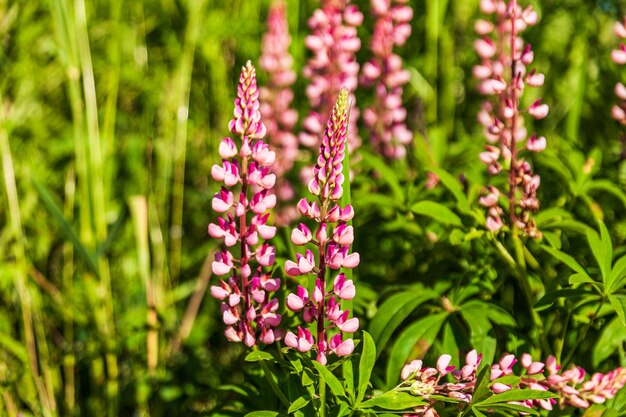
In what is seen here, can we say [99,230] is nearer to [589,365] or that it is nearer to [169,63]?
[169,63]

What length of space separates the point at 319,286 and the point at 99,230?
122 cm

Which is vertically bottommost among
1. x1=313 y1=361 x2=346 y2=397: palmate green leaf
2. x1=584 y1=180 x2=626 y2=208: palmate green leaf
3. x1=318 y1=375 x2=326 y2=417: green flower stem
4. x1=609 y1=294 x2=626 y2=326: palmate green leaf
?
x1=318 y1=375 x2=326 y2=417: green flower stem

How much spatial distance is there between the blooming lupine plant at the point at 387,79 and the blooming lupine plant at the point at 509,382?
1137 millimetres

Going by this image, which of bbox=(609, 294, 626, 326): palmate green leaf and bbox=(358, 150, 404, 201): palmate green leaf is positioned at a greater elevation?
bbox=(358, 150, 404, 201): palmate green leaf

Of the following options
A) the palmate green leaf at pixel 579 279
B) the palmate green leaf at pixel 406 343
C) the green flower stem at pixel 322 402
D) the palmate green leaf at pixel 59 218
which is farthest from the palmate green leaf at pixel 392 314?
the palmate green leaf at pixel 59 218

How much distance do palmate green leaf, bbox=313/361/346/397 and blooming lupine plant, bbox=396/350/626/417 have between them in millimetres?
112

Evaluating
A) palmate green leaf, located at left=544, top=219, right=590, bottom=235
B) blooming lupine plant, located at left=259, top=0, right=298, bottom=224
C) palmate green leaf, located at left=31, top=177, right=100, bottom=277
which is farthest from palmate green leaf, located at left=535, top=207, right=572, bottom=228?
palmate green leaf, located at left=31, top=177, right=100, bottom=277

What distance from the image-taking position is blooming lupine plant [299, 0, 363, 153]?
7.72 feet

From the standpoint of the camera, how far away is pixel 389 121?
2.59m

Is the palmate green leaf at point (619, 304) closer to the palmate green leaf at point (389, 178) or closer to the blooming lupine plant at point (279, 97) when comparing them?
the palmate green leaf at point (389, 178)

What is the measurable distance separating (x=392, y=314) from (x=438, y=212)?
0.26 meters

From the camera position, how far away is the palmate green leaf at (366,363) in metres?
1.38

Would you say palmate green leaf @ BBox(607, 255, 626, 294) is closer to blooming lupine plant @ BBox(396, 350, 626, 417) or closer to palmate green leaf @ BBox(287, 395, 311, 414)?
blooming lupine plant @ BBox(396, 350, 626, 417)

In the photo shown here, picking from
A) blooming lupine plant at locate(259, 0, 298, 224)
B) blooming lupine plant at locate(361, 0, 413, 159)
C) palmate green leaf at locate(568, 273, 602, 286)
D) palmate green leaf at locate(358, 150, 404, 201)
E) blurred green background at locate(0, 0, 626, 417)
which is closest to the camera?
palmate green leaf at locate(568, 273, 602, 286)
